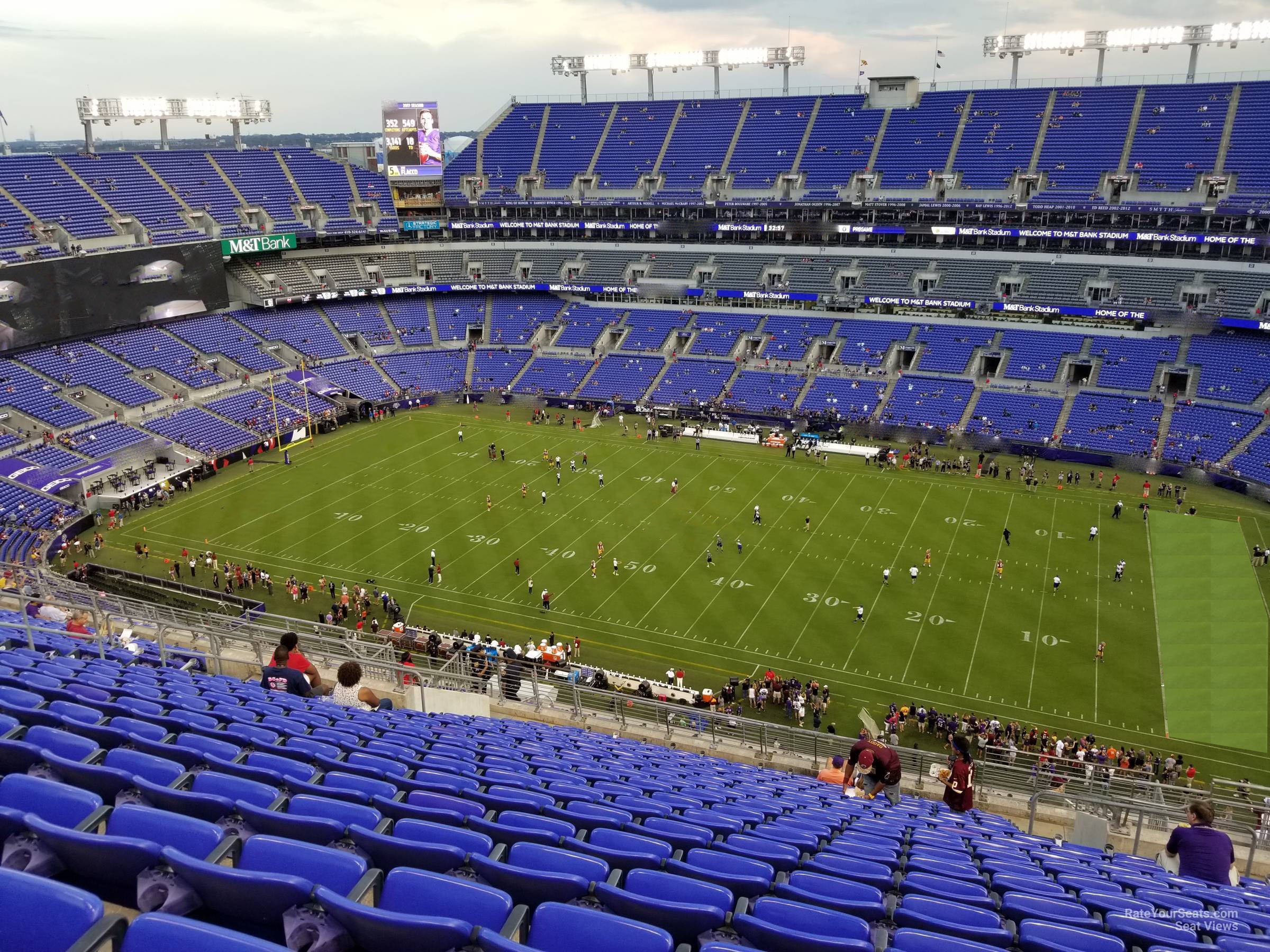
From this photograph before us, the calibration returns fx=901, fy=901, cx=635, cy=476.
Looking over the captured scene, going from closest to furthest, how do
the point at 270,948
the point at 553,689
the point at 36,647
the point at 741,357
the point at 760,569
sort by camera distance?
the point at 270,948 < the point at 36,647 < the point at 553,689 < the point at 760,569 < the point at 741,357

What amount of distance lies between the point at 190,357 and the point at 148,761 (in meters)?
56.8

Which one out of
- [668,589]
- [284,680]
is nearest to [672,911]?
[284,680]

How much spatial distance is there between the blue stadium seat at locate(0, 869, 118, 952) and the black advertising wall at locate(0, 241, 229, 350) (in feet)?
186

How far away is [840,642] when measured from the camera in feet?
102

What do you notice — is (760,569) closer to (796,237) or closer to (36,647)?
(36,647)

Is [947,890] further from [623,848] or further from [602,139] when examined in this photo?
[602,139]

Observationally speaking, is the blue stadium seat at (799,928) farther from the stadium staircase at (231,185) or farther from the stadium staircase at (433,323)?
the stadium staircase at (231,185)

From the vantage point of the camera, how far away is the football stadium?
17.4 feet

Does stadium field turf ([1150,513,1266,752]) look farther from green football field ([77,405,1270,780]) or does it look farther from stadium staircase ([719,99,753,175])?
stadium staircase ([719,99,753,175])

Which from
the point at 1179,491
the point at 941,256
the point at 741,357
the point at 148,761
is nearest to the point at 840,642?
the point at 1179,491

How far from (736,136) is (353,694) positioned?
68.1 m

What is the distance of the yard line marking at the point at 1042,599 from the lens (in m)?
28.5

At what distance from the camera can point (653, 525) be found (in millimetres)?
41000

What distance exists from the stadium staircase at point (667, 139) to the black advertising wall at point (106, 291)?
33676 mm
